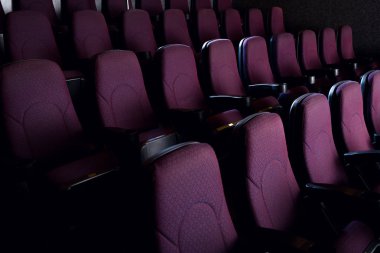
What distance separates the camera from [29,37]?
83 centimetres

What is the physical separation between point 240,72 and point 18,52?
0.51 metres

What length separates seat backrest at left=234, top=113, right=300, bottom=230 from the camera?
0.38 meters

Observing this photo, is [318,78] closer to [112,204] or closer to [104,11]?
[104,11]

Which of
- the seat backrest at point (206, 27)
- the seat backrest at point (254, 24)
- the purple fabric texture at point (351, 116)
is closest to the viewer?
the purple fabric texture at point (351, 116)

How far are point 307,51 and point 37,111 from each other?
983 mm

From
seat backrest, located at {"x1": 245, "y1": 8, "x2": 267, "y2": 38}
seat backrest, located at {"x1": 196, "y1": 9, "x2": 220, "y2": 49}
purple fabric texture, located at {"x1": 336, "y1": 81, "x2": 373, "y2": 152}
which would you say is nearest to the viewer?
purple fabric texture, located at {"x1": 336, "y1": 81, "x2": 373, "y2": 152}

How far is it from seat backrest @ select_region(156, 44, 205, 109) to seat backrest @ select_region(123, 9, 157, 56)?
25 cm

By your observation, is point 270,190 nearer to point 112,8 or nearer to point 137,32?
point 137,32

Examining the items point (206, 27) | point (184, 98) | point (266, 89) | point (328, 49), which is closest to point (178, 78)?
point (184, 98)

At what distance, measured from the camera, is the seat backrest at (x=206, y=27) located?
124 centimetres

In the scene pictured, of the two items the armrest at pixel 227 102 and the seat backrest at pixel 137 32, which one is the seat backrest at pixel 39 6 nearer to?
the seat backrest at pixel 137 32

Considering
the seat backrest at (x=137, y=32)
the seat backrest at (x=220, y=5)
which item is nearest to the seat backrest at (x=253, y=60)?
the seat backrest at (x=137, y=32)

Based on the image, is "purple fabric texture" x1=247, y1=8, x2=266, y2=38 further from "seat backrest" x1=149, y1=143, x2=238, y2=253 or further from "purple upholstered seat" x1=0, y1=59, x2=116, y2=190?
"seat backrest" x1=149, y1=143, x2=238, y2=253

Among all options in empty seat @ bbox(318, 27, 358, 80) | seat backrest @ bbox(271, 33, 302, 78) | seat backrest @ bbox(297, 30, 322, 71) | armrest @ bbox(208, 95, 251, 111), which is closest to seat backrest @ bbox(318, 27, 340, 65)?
empty seat @ bbox(318, 27, 358, 80)
